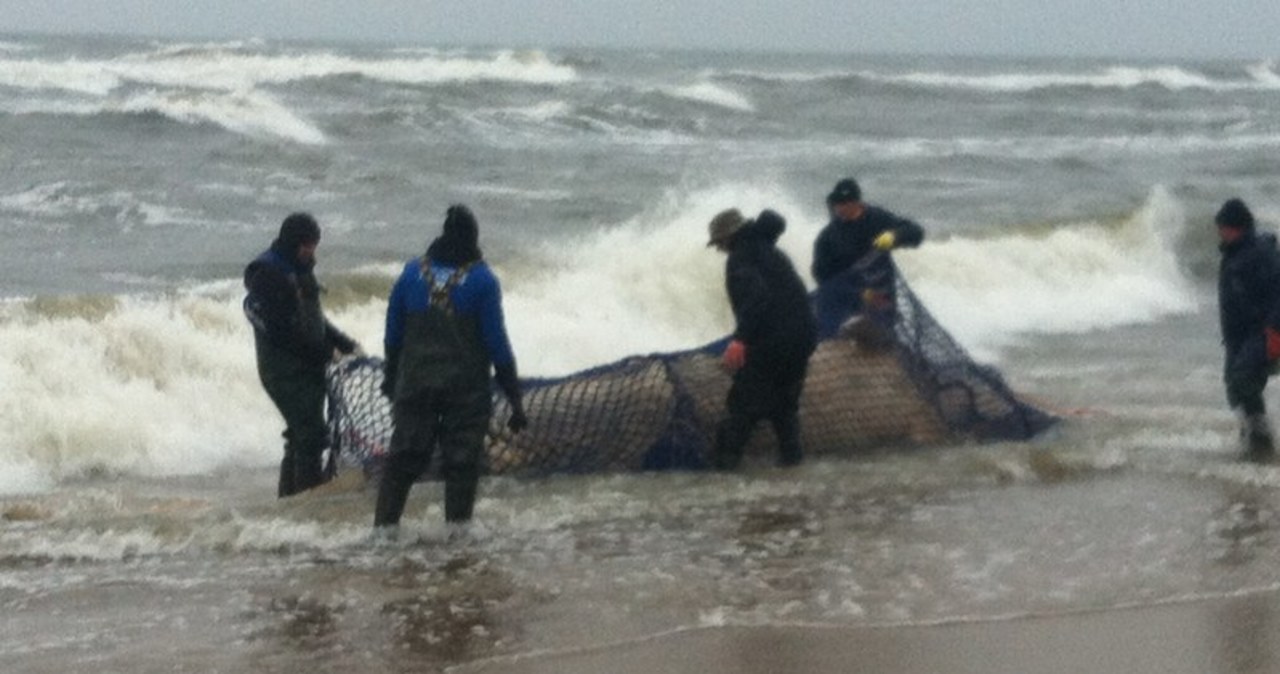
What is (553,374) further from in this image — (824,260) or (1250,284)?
(1250,284)

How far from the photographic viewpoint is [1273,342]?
8781 millimetres

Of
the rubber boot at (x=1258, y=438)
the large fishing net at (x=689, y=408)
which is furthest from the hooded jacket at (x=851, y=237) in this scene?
the rubber boot at (x=1258, y=438)

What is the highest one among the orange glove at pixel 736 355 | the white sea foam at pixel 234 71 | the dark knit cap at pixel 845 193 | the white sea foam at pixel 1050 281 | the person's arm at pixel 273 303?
the white sea foam at pixel 234 71

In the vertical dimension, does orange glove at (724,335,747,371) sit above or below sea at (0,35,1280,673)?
above

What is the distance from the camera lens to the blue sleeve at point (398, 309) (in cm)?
707

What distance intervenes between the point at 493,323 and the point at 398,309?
363 mm

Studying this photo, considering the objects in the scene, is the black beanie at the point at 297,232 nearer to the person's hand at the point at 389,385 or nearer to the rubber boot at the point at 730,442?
the person's hand at the point at 389,385

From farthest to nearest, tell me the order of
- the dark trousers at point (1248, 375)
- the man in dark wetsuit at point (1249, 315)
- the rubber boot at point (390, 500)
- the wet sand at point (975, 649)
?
the dark trousers at point (1248, 375) → the man in dark wetsuit at point (1249, 315) → the rubber boot at point (390, 500) → the wet sand at point (975, 649)

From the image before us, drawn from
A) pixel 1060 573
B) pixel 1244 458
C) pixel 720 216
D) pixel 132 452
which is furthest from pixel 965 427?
pixel 132 452

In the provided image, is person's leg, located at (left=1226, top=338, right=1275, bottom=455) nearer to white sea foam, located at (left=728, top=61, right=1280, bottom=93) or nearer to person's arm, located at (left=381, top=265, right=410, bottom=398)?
person's arm, located at (left=381, top=265, right=410, bottom=398)

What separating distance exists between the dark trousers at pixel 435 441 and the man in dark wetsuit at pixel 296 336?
2.61ft

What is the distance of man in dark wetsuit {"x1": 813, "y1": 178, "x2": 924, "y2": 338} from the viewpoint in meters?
9.23

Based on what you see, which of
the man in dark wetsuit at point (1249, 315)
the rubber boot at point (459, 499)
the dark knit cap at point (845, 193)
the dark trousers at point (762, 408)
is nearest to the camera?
the rubber boot at point (459, 499)

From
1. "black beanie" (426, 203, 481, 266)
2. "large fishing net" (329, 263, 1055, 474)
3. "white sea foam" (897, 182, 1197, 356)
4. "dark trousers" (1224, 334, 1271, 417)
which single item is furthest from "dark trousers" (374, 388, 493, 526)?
"white sea foam" (897, 182, 1197, 356)
